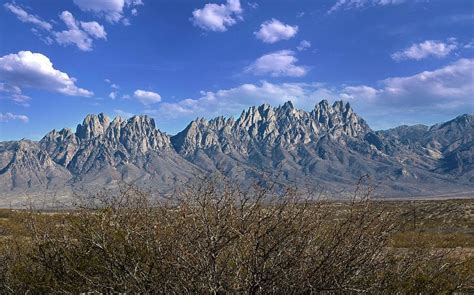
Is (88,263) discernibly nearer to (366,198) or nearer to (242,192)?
(242,192)

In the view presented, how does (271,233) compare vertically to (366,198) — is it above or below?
below

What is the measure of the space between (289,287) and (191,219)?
83.2 inches

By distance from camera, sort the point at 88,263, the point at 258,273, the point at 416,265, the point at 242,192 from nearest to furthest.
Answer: the point at 258,273, the point at 242,192, the point at 416,265, the point at 88,263

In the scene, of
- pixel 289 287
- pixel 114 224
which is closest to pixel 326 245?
pixel 289 287

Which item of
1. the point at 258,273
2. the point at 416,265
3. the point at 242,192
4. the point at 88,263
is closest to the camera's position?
the point at 258,273

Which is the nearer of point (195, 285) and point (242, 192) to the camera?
point (195, 285)

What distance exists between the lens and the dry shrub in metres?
7.59

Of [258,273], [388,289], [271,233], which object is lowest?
[388,289]

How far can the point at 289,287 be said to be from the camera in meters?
7.68

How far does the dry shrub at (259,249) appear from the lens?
24.9ft

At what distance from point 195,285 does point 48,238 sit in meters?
4.09

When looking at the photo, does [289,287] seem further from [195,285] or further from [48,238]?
[48,238]

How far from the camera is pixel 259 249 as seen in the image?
775cm

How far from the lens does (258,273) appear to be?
763cm
